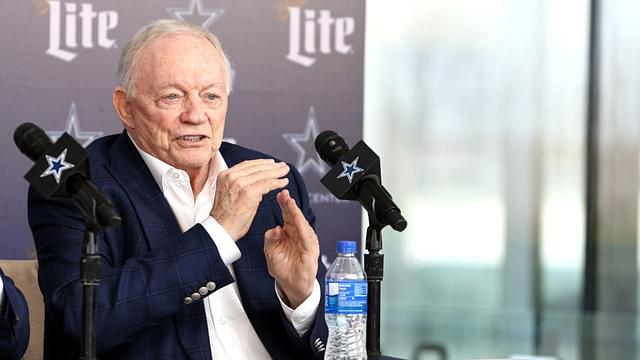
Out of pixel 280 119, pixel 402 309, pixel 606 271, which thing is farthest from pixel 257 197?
pixel 606 271

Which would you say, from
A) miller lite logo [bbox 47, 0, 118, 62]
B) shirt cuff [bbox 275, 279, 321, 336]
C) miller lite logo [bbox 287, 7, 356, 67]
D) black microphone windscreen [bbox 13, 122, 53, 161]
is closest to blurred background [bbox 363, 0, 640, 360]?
miller lite logo [bbox 287, 7, 356, 67]

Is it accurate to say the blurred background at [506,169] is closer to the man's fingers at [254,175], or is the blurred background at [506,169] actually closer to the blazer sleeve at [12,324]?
the man's fingers at [254,175]

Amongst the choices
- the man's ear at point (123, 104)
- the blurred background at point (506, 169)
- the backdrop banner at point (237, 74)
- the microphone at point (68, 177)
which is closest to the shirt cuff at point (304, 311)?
the man's ear at point (123, 104)

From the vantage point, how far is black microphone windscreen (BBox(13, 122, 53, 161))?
2.00m

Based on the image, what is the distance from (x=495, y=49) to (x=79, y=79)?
69.6 inches

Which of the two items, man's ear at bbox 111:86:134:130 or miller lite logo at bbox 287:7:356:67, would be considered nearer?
man's ear at bbox 111:86:134:130

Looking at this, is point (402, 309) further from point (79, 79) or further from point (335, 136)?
point (335, 136)

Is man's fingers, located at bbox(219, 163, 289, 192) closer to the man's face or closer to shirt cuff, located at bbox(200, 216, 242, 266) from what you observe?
shirt cuff, located at bbox(200, 216, 242, 266)

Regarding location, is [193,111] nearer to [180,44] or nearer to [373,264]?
[180,44]

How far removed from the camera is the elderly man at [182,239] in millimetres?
2354

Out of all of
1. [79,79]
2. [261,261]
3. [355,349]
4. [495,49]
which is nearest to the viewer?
[355,349]

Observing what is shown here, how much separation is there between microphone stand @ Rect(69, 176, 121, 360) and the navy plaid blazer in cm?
33

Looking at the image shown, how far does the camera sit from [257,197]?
2.38 m

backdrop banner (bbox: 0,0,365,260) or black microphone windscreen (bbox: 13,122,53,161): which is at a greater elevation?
backdrop banner (bbox: 0,0,365,260)
